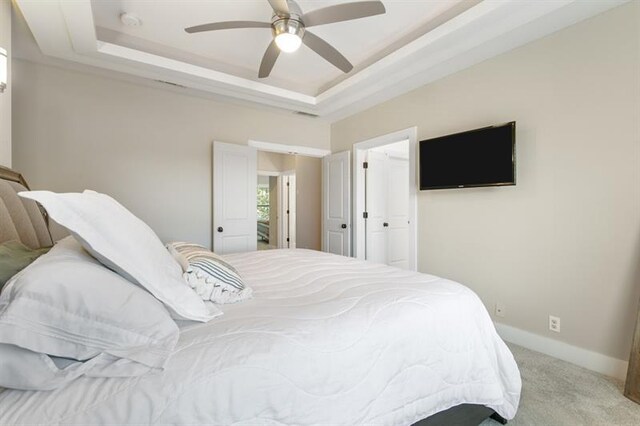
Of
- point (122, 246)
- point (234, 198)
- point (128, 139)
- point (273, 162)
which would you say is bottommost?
point (122, 246)

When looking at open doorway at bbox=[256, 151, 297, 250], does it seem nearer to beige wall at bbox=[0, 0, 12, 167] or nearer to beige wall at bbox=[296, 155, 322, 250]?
beige wall at bbox=[296, 155, 322, 250]

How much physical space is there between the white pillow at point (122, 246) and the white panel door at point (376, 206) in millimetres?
3464

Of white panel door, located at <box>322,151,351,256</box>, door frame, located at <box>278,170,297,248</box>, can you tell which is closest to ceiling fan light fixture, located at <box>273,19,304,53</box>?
white panel door, located at <box>322,151,351,256</box>

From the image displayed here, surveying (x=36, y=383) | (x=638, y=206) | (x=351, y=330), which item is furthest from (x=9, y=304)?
(x=638, y=206)

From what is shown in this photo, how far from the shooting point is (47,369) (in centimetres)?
71

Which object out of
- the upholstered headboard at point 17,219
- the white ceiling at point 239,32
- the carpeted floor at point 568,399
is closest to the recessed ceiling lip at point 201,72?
the white ceiling at point 239,32

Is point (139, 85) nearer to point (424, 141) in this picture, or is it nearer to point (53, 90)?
point (53, 90)

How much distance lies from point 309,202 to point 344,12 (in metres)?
4.23

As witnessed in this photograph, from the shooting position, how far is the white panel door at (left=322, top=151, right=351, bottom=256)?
14.4 feet

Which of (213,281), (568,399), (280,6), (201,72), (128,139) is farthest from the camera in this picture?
(128,139)

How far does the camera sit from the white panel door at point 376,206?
14.4ft

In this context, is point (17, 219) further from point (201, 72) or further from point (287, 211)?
point (287, 211)

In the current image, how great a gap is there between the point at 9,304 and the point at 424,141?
3381 millimetres

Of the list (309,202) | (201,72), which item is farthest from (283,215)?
(201,72)
